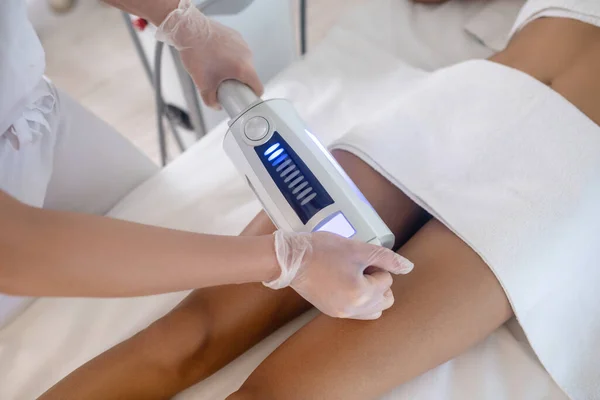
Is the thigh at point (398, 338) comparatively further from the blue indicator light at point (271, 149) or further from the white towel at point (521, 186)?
the blue indicator light at point (271, 149)

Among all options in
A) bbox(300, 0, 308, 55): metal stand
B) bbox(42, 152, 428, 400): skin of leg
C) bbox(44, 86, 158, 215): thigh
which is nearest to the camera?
bbox(42, 152, 428, 400): skin of leg

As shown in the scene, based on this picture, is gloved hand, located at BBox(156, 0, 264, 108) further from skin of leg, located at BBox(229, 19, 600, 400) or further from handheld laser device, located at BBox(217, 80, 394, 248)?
skin of leg, located at BBox(229, 19, 600, 400)

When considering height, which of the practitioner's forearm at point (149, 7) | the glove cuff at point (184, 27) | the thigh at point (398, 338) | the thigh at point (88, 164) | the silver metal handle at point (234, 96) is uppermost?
the practitioner's forearm at point (149, 7)

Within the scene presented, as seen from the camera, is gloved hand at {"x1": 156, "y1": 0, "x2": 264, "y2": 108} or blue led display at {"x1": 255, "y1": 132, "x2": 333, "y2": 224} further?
gloved hand at {"x1": 156, "y1": 0, "x2": 264, "y2": 108}

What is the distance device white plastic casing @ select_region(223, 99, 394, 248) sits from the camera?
2.11 feet

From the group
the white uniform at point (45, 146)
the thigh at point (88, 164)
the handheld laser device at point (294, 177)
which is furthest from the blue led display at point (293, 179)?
the thigh at point (88, 164)

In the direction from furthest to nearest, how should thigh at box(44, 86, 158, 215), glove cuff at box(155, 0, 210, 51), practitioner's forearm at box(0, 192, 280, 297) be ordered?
thigh at box(44, 86, 158, 215) → glove cuff at box(155, 0, 210, 51) → practitioner's forearm at box(0, 192, 280, 297)

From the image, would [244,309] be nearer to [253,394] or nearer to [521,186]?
[253,394]

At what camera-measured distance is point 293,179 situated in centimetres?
67

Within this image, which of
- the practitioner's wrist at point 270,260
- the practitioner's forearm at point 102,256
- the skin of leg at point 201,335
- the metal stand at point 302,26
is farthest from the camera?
the metal stand at point 302,26

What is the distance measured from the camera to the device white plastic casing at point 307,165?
2.11ft

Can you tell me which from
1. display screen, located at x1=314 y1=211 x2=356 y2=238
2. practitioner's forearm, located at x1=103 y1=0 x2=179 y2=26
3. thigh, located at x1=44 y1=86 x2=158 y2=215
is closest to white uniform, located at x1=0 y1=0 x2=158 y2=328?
thigh, located at x1=44 y1=86 x2=158 y2=215

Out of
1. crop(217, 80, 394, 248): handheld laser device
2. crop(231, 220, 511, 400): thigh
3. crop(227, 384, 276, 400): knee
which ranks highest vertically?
crop(217, 80, 394, 248): handheld laser device

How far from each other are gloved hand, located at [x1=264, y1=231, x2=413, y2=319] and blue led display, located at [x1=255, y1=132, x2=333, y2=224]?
4 centimetres
